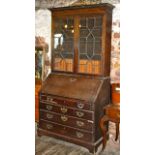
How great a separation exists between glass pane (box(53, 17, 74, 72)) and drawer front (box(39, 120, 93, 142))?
95 cm

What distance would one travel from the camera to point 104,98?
3.41 m

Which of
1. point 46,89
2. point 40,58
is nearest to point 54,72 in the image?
point 46,89

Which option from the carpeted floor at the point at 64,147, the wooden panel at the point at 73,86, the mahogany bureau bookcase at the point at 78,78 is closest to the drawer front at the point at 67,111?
the mahogany bureau bookcase at the point at 78,78

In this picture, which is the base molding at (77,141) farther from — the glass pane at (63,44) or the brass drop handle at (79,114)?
the glass pane at (63,44)

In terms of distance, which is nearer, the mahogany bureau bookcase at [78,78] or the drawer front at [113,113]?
the drawer front at [113,113]

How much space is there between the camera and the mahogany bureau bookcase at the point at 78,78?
319 centimetres

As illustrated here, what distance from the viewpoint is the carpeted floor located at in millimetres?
3186

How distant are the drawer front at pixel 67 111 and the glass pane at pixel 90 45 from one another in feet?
2.16
